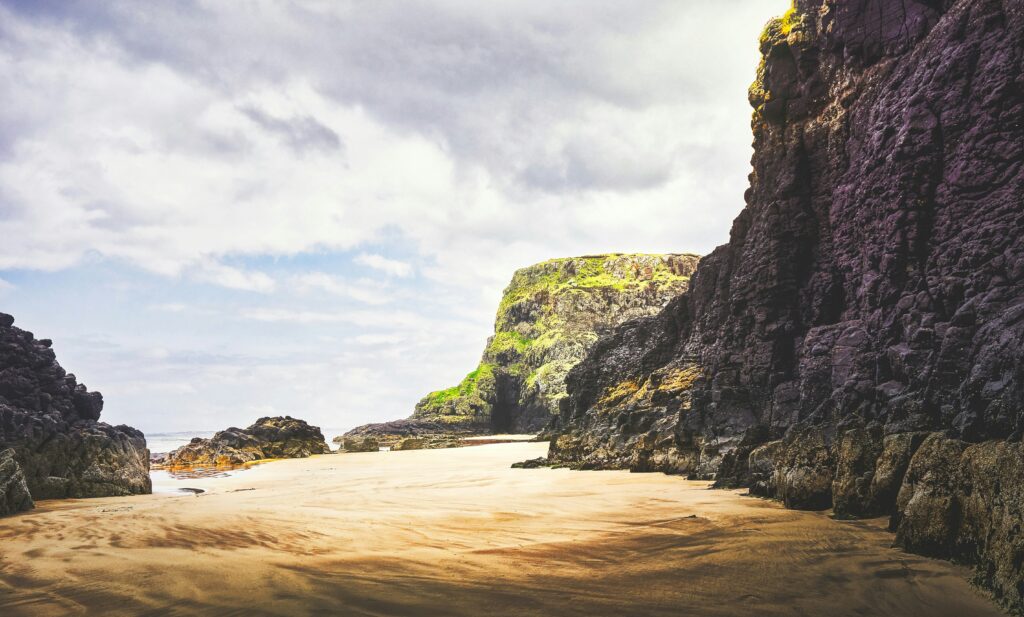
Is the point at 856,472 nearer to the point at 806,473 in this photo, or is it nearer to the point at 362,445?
the point at 806,473

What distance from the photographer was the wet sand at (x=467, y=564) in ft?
17.3

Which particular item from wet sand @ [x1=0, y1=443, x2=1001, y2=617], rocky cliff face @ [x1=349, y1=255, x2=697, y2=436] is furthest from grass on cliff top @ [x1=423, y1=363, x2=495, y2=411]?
wet sand @ [x1=0, y1=443, x2=1001, y2=617]

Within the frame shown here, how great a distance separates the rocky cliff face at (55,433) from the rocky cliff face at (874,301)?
17.8 metres

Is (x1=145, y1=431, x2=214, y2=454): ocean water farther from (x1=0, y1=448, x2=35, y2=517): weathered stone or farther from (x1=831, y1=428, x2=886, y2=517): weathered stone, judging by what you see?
(x1=831, y1=428, x2=886, y2=517): weathered stone

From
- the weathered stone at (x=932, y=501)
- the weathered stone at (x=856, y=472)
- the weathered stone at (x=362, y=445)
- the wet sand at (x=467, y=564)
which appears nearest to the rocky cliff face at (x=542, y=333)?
the weathered stone at (x=362, y=445)

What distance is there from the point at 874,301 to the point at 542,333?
96676 mm

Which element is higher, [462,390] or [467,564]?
[462,390]

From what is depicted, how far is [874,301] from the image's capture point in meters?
15.5

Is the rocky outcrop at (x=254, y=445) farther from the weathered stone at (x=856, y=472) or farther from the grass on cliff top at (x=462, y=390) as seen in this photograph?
the grass on cliff top at (x=462, y=390)

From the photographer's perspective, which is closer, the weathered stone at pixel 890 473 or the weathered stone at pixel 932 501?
the weathered stone at pixel 932 501

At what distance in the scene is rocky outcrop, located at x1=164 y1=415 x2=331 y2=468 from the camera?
123ft

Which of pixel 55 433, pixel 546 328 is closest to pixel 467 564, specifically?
pixel 55 433

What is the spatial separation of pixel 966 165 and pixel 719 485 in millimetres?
9966

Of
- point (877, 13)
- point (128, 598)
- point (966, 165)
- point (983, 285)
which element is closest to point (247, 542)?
point (128, 598)
